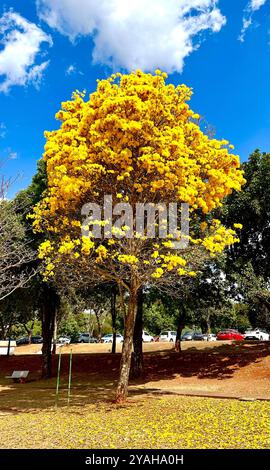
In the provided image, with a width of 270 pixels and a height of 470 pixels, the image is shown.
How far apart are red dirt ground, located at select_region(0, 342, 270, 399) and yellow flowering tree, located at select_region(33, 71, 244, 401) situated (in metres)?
6.76

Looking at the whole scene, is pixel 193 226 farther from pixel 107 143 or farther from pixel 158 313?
pixel 158 313

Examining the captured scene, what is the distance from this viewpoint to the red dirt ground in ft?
63.5

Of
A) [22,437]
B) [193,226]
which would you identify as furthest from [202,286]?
[22,437]

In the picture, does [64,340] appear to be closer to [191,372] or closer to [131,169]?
[191,372]

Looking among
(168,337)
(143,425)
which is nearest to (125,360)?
(143,425)

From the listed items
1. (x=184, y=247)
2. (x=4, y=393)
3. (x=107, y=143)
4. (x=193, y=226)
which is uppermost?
(x=107, y=143)

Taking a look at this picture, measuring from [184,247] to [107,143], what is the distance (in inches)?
164

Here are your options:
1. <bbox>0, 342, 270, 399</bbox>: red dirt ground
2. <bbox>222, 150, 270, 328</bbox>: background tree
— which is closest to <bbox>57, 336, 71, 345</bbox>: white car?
<bbox>0, 342, 270, 399</bbox>: red dirt ground

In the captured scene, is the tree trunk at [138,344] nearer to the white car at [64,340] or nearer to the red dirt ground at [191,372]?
the red dirt ground at [191,372]

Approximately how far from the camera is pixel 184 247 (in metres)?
13.4

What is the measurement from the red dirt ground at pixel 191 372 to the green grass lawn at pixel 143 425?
435 centimetres

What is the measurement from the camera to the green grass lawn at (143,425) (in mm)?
9000
